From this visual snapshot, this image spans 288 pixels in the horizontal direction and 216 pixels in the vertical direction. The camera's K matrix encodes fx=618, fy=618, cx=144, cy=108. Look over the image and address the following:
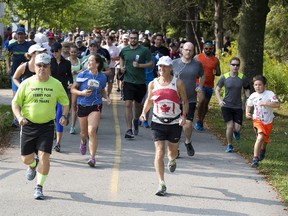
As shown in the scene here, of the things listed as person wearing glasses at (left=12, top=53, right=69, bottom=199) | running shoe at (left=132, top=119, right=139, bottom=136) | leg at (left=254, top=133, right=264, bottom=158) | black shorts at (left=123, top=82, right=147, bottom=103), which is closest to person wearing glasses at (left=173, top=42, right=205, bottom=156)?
leg at (left=254, top=133, right=264, bottom=158)

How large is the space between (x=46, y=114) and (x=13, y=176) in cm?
164

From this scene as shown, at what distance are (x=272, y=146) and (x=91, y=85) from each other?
420 cm

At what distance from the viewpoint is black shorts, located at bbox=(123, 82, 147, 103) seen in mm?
12367

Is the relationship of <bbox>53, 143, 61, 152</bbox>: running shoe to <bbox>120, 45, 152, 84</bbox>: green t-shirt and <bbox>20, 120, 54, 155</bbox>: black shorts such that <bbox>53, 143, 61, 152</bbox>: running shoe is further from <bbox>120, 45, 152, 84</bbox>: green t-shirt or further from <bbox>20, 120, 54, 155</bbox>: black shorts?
<bbox>20, 120, 54, 155</bbox>: black shorts

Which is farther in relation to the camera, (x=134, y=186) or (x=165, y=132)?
(x=134, y=186)

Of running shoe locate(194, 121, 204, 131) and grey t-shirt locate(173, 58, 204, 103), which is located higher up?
grey t-shirt locate(173, 58, 204, 103)

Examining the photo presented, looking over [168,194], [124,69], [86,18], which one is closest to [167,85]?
[168,194]

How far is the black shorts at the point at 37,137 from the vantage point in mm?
7660

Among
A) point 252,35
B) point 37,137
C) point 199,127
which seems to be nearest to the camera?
point 37,137

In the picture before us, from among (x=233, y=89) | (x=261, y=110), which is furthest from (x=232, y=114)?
(x=261, y=110)

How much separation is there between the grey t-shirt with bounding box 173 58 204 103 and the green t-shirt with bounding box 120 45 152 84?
1.64m

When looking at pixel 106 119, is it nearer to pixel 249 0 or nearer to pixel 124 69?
pixel 124 69

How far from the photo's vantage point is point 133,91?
1241 centimetres

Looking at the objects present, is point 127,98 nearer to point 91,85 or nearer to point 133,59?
point 133,59
